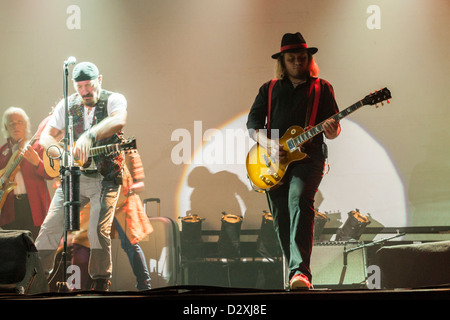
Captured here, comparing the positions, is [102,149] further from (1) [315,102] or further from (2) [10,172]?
(1) [315,102]

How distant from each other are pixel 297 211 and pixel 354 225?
1595 millimetres

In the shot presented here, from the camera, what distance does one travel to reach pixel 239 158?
497 centimetres

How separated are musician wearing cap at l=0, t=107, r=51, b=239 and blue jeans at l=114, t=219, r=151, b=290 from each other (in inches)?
33.1

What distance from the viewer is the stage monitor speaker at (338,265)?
4874 mm

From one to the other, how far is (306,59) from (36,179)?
9.60 ft

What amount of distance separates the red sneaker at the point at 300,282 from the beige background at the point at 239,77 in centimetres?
172

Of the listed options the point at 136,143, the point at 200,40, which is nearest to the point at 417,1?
the point at 200,40

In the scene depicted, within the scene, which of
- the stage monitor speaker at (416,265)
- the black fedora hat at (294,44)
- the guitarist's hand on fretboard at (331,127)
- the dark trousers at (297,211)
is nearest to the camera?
the stage monitor speaker at (416,265)

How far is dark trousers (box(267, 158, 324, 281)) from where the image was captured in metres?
3.36

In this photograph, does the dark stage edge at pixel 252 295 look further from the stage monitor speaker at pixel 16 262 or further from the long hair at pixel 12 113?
the long hair at pixel 12 113

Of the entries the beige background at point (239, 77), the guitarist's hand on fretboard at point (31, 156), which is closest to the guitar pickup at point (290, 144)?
Answer: the beige background at point (239, 77)

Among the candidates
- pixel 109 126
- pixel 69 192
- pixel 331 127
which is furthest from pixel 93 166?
pixel 331 127

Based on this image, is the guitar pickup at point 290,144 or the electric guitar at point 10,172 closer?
the guitar pickup at point 290,144

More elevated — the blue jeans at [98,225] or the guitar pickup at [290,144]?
the guitar pickup at [290,144]
